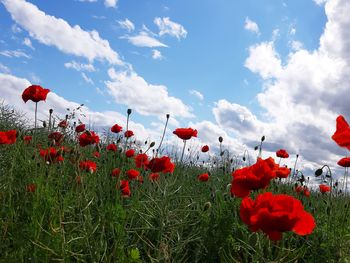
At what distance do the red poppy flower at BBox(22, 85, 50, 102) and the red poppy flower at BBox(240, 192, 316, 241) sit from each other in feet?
8.91

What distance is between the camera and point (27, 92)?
3.79 m

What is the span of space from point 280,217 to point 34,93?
285 centimetres

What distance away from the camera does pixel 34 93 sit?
3.78 metres

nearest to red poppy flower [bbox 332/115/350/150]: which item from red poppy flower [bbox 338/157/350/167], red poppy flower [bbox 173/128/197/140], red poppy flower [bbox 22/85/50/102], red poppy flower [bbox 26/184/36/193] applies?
red poppy flower [bbox 338/157/350/167]

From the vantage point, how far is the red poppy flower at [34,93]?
379 cm

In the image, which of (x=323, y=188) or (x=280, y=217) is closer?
(x=280, y=217)

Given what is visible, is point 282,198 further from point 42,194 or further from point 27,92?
point 27,92

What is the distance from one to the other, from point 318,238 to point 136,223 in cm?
150

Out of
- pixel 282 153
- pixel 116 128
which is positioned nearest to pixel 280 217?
pixel 116 128

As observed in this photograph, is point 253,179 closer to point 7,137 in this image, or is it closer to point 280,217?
point 280,217

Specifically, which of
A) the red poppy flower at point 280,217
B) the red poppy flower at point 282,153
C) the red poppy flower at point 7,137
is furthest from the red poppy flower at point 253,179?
the red poppy flower at point 282,153

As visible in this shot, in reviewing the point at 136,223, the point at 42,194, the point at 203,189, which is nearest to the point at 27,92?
the point at 42,194

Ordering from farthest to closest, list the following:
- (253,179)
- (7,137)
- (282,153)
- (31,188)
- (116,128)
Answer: (282,153) → (116,128) → (7,137) → (31,188) → (253,179)

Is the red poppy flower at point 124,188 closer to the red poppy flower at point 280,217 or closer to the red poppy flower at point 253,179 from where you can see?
the red poppy flower at point 253,179
